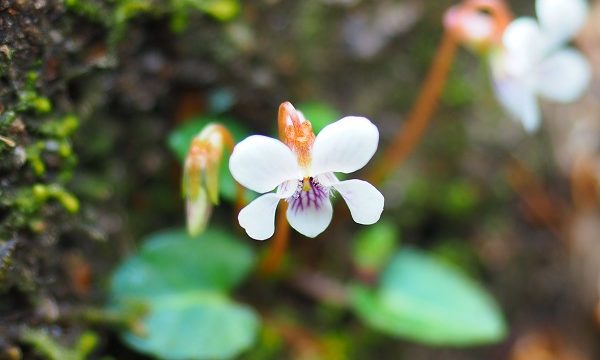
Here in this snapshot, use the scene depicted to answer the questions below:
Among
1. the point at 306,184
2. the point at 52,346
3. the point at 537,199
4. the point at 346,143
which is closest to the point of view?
the point at 346,143

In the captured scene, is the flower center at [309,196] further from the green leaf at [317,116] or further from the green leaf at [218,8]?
the green leaf at [218,8]

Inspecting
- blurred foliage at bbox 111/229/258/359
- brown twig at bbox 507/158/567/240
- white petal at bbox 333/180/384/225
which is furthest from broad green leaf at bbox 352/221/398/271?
white petal at bbox 333/180/384/225

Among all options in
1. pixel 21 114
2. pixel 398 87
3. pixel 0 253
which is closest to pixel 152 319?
pixel 0 253

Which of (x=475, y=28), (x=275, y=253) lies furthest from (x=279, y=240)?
(x=475, y=28)

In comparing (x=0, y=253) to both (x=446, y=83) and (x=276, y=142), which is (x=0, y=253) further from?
(x=446, y=83)

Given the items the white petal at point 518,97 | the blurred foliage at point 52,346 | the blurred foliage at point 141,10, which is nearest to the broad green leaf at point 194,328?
the blurred foliage at point 52,346

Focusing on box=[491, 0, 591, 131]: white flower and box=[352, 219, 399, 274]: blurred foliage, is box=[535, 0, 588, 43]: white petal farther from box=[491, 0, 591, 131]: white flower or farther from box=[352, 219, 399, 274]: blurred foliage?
box=[352, 219, 399, 274]: blurred foliage

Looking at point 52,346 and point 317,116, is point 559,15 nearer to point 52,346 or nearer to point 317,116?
point 317,116
